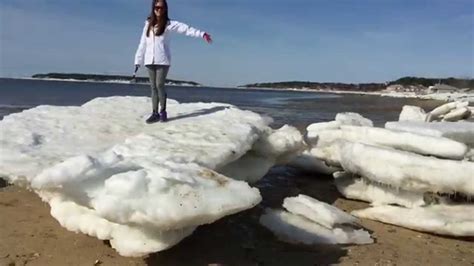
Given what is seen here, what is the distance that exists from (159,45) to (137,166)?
3.52m

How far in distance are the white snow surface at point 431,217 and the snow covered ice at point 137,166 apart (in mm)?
1367

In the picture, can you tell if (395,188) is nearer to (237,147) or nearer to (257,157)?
(257,157)

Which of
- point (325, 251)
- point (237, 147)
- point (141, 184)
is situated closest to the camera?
point (141, 184)

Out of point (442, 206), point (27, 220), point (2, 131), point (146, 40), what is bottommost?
point (27, 220)

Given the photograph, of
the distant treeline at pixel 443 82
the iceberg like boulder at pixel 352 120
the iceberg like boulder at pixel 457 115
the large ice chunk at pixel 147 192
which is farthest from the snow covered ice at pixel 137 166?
the distant treeline at pixel 443 82

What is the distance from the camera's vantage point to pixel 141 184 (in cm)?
397

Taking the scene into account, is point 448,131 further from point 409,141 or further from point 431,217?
point 431,217

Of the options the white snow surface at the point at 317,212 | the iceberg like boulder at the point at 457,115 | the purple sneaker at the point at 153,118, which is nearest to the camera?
the white snow surface at the point at 317,212

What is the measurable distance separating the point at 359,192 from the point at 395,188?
0.74 metres

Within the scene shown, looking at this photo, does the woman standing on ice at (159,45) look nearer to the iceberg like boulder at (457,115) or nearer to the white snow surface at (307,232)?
the white snow surface at (307,232)

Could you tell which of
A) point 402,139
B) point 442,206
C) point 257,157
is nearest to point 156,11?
point 257,157

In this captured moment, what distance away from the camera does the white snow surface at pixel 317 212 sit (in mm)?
5484

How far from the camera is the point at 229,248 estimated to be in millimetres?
5191

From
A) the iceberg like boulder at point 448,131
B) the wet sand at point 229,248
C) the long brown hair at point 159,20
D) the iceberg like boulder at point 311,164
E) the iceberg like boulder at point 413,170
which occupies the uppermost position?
the long brown hair at point 159,20
